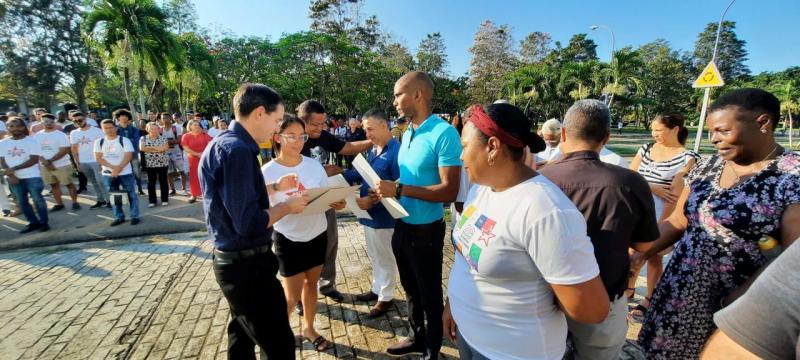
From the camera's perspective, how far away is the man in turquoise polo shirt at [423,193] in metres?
2.33

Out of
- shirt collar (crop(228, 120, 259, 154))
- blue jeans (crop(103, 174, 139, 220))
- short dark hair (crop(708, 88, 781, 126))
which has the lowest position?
blue jeans (crop(103, 174, 139, 220))

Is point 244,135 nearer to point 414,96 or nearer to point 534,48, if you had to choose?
point 414,96

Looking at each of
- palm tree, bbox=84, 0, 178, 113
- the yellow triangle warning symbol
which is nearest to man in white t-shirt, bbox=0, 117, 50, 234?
palm tree, bbox=84, 0, 178, 113

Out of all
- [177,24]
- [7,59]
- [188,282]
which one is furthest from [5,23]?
[188,282]

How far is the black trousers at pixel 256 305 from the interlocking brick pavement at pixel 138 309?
32.4 inches

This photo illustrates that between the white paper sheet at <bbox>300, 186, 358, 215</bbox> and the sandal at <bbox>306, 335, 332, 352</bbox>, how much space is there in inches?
47.7

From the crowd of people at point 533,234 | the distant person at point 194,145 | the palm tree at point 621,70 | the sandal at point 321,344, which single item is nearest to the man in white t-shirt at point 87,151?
the distant person at point 194,145

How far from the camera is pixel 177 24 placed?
28.7 meters

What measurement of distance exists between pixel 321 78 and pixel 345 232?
25.2 metres

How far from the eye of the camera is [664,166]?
326 centimetres

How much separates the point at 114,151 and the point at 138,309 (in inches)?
166

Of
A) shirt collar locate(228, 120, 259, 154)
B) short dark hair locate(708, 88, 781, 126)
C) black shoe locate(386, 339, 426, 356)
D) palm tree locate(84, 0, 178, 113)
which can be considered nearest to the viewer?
short dark hair locate(708, 88, 781, 126)

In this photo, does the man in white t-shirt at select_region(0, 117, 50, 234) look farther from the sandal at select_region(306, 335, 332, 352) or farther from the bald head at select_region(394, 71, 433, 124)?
the bald head at select_region(394, 71, 433, 124)

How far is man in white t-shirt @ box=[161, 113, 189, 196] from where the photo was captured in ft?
28.7
